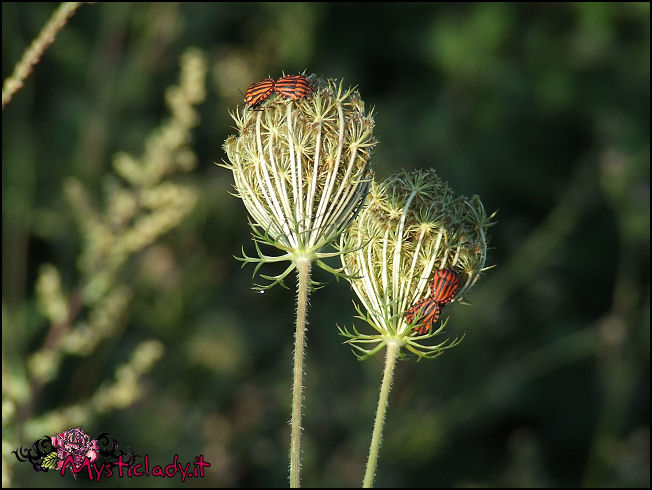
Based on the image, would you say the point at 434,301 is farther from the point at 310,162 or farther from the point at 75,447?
the point at 75,447

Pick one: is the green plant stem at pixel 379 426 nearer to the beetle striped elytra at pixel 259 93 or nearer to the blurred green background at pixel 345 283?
the beetle striped elytra at pixel 259 93

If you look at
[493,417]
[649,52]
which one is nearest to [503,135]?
[649,52]

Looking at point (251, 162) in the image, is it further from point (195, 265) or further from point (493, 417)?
point (493, 417)

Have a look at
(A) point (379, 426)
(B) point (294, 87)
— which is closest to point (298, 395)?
(A) point (379, 426)

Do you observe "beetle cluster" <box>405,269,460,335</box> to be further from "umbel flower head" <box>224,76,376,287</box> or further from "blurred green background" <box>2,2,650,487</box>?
"blurred green background" <box>2,2,650,487</box>

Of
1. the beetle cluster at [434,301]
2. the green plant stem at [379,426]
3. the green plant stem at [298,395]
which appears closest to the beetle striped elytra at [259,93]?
the green plant stem at [298,395]

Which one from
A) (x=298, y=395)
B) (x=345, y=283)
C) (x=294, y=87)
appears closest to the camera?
(x=298, y=395)
